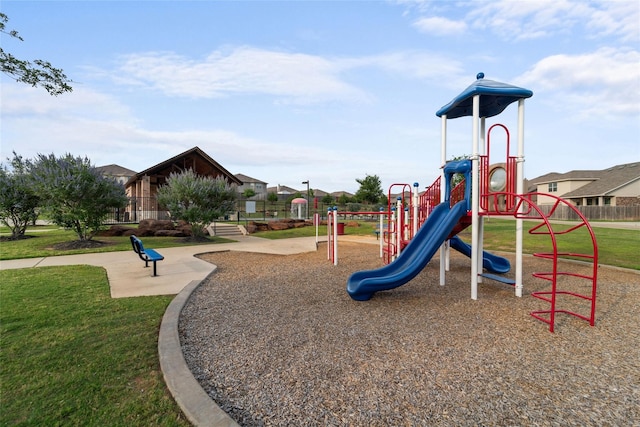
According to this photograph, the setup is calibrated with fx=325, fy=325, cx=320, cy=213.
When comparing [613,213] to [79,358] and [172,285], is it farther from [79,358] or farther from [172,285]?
[79,358]

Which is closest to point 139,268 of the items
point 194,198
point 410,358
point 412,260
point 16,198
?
point 412,260

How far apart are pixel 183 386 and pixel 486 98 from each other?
692 cm

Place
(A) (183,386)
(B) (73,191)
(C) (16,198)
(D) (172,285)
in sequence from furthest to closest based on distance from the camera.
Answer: (C) (16,198) → (B) (73,191) → (D) (172,285) → (A) (183,386)

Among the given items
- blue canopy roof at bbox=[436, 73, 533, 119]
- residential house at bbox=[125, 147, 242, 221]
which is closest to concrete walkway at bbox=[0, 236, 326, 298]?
blue canopy roof at bbox=[436, 73, 533, 119]

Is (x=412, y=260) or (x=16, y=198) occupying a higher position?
(x=16, y=198)

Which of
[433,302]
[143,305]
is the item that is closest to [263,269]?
[143,305]

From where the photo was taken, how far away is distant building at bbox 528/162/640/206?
4009 centimetres

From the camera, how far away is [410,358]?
355 cm

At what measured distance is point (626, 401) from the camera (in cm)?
283

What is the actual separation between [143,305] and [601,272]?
1054 cm

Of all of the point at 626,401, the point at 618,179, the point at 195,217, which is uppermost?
the point at 618,179

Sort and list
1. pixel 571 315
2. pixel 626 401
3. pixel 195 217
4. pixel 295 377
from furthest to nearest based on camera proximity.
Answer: pixel 195 217 → pixel 571 315 → pixel 295 377 → pixel 626 401

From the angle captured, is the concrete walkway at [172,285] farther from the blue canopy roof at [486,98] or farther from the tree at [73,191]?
the blue canopy roof at [486,98]

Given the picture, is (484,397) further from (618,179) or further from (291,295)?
(618,179)
